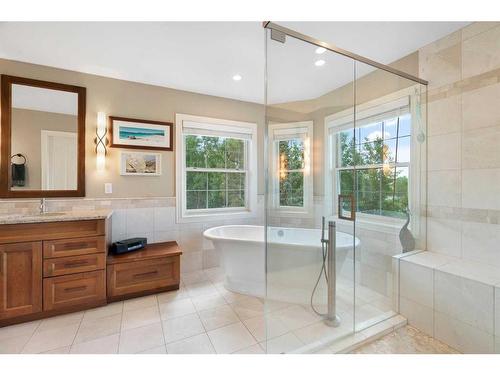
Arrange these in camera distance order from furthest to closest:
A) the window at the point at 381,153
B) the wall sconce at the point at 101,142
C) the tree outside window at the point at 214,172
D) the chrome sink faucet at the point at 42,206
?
the tree outside window at the point at 214,172
the wall sconce at the point at 101,142
the chrome sink faucet at the point at 42,206
the window at the point at 381,153

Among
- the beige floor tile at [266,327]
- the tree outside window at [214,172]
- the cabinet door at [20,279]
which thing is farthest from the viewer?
the tree outside window at [214,172]

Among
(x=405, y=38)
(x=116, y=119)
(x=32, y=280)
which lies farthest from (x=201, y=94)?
(x=32, y=280)

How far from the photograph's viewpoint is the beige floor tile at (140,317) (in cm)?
181

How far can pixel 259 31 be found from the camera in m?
1.74

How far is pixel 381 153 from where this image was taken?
2.06 m

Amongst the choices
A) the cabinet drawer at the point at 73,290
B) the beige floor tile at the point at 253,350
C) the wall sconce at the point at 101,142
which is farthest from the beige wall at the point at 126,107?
the beige floor tile at the point at 253,350

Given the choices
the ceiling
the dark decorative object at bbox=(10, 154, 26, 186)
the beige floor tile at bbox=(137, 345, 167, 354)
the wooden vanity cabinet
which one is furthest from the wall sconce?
the beige floor tile at bbox=(137, 345, 167, 354)

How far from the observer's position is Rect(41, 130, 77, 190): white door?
2293 millimetres

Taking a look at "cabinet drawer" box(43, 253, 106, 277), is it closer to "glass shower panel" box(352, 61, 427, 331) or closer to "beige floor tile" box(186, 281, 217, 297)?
"beige floor tile" box(186, 281, 217, 297)

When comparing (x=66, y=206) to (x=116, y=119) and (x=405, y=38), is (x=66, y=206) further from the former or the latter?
(x=405, y=38)

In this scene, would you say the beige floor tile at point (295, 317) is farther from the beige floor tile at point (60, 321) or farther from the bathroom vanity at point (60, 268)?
the beige floor tile at point (60, 321)

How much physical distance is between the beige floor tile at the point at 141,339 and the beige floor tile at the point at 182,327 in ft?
0.17

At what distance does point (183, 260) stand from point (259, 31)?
2.68m

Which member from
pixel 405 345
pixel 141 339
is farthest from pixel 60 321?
pixel 405 345
